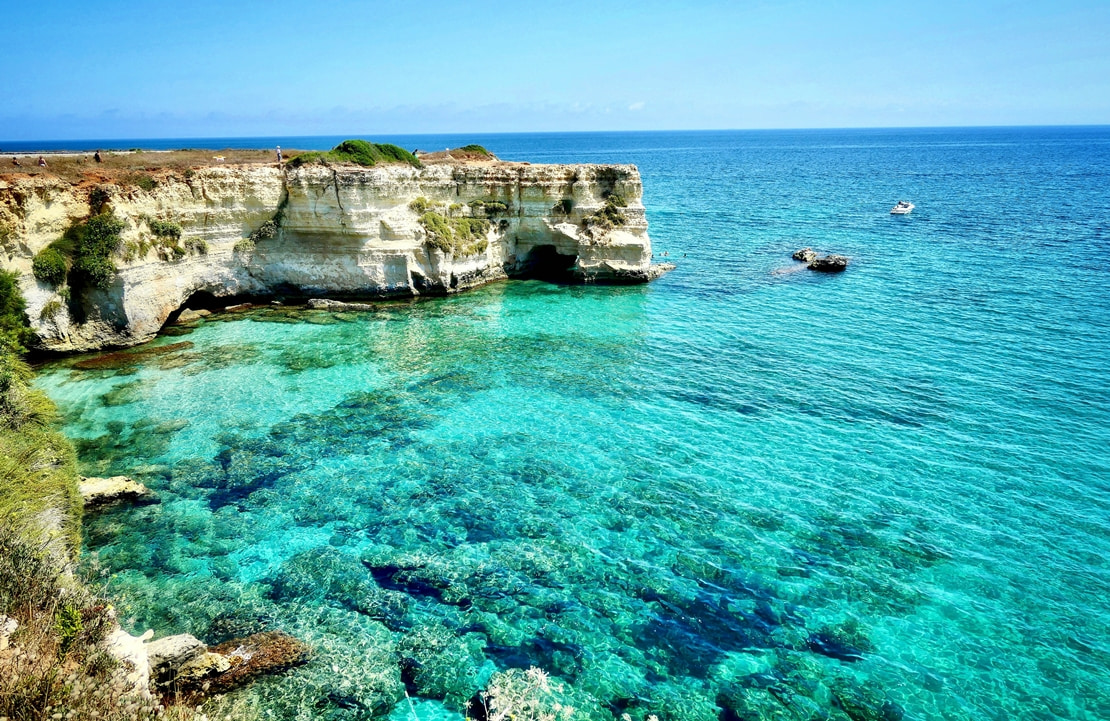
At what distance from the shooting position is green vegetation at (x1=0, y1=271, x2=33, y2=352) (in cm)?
2319

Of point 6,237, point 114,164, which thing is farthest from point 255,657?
point 114,164

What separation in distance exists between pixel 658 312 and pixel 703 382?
10.2 meters

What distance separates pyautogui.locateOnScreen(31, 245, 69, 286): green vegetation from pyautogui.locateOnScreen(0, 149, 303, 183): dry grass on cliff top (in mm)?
3659

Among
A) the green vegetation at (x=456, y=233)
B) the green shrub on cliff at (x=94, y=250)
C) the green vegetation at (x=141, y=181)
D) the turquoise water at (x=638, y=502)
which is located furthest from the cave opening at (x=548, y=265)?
the green shrub on cliff at (x=94, y=250)

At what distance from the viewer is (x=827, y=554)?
47.9 feet

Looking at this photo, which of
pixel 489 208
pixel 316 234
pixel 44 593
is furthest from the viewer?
pixel 489 208

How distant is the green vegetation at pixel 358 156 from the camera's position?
34094 mm

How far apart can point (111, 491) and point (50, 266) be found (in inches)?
573

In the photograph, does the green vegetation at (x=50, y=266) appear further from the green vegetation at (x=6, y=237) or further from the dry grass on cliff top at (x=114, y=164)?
the dry grass on cliff top at (x=114, y=164)

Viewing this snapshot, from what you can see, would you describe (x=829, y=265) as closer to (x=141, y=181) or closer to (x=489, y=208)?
(x=489, y=208)

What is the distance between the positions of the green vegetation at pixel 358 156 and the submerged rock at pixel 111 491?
21.6 m

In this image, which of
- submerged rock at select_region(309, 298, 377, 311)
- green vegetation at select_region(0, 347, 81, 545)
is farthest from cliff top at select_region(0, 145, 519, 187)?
green vegetation at select_region(0, 347, 81, 545)

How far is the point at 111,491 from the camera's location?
1631cm

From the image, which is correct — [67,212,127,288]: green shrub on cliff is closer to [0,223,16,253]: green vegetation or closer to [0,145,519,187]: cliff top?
[0,223,16,253]: green vegetation
